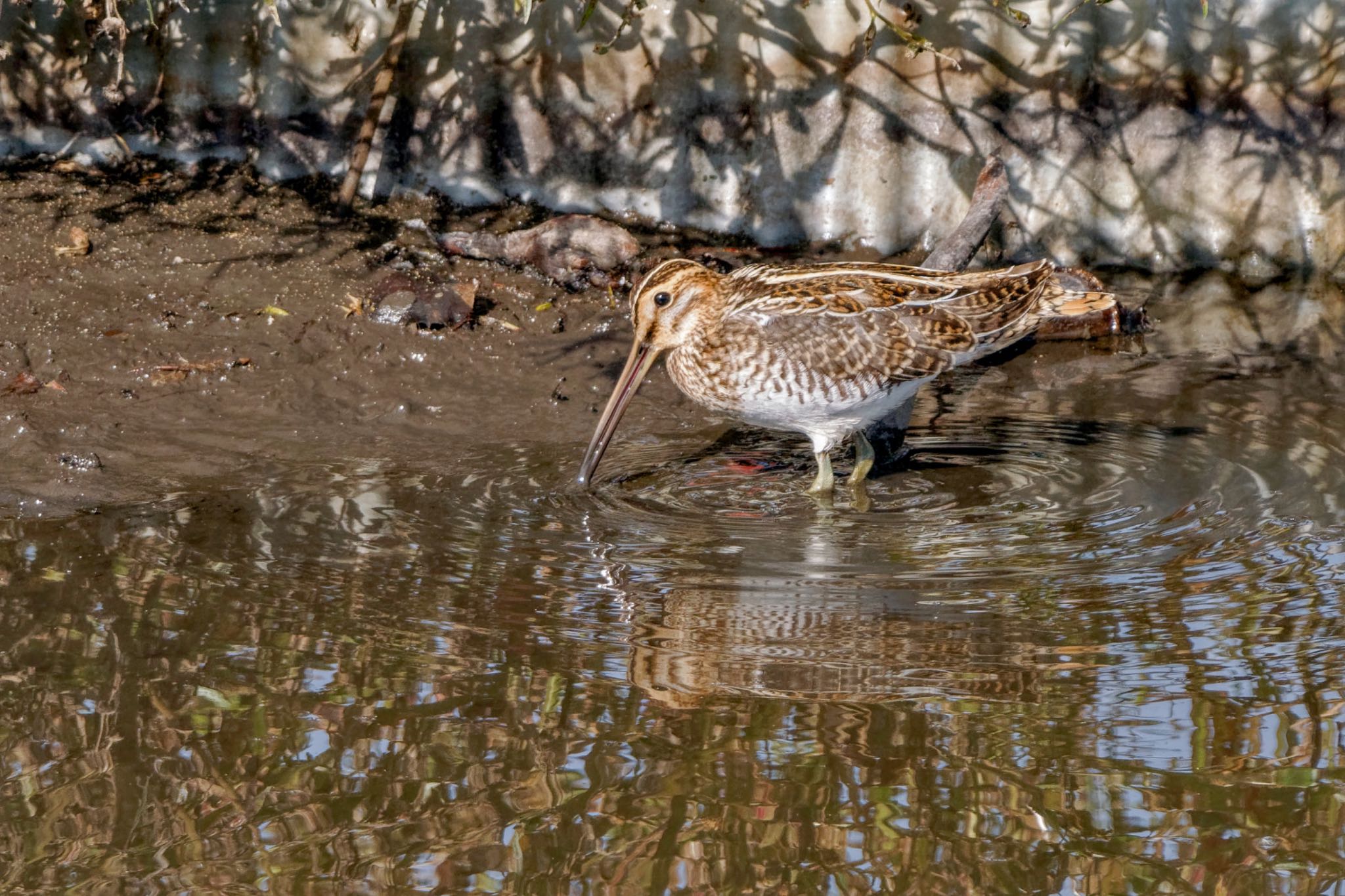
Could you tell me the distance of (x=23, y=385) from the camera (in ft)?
20.4

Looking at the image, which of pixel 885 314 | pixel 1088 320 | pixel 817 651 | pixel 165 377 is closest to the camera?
pixel 817 651

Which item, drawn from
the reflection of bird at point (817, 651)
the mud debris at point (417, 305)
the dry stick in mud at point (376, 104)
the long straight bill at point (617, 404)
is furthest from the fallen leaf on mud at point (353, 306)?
the reflection of bird at point (817, 651)

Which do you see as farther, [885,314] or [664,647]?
[885,314]

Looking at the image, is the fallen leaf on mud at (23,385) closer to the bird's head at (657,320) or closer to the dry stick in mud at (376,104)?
the dry stick in mud at (376,104)

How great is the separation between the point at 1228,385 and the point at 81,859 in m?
5.04

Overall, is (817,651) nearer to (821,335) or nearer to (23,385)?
(821,335)

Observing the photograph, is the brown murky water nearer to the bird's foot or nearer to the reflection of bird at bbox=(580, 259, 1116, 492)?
the bird's foot

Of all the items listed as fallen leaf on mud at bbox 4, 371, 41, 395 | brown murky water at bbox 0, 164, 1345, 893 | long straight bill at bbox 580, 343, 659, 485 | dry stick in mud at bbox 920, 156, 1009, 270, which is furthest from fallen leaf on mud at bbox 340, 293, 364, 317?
dry stick in mud at bbox 920, 156, 1009, 270

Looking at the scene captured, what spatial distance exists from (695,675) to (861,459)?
2118 millimetres

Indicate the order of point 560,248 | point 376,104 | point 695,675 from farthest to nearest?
point 376,104 → point 560,248 → point 695,675

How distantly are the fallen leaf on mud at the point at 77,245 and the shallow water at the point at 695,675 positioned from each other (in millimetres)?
2075

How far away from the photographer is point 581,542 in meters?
5.11

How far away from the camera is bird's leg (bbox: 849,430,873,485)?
5.88m

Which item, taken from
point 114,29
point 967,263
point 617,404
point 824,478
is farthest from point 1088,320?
point 114,29
